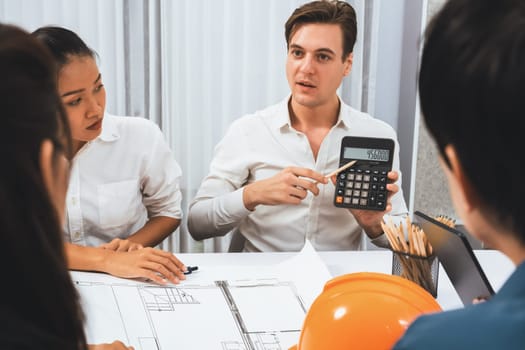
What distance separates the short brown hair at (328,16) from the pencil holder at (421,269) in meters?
0.71

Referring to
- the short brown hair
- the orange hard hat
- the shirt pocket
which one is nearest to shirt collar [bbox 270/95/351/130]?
the short brown hair

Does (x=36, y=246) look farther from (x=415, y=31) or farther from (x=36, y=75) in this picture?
(x=415, y=31)

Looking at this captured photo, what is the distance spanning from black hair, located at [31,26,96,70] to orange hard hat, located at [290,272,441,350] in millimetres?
724

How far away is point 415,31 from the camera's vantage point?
6.69 ft

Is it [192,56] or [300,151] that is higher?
[192,56]

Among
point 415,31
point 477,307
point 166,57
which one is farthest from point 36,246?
point 415,31

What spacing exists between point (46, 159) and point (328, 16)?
1.20 metres

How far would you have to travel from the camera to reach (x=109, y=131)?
1.41 metres

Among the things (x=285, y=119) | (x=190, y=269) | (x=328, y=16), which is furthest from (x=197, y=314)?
(x=328, y=16)

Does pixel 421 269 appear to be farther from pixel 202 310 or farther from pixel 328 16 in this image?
pixel 328 16

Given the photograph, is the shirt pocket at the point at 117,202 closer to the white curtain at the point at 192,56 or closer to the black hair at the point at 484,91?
the white curtain at the point at 192,56

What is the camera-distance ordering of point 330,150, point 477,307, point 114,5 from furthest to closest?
1. point 114,5
2. point 330,150
3. point 477,307

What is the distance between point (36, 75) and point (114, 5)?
62.3 inches

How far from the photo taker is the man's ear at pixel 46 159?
1.53 feet
